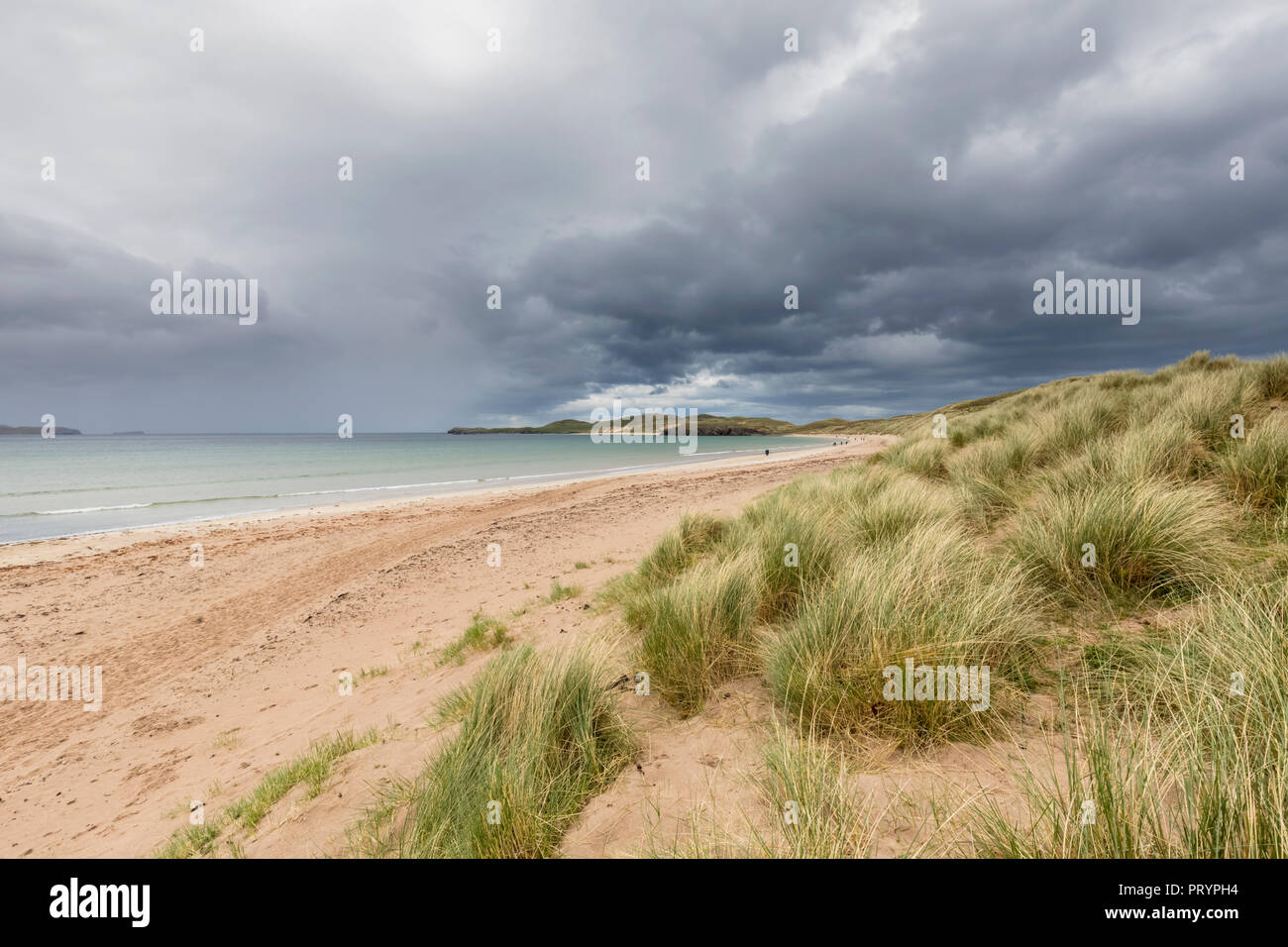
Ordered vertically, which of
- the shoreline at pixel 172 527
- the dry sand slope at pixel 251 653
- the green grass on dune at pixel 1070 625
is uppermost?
the green grass on dune at pixel 1070 625

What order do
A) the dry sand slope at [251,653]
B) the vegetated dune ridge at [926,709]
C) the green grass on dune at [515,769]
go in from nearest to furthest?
the vegetated dune ridge at [926,709]
the green grass on dune at [515,769]
the dry sand slope at [251,653]

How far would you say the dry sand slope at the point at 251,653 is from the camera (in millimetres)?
3859

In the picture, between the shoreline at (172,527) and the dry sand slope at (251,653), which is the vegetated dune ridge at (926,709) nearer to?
the dry sand slope at (251,653)

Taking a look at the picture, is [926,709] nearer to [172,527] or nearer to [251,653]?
[251,653]

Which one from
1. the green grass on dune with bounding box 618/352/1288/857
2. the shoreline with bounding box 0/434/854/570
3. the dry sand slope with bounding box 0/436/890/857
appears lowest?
the dry sand slope with bounding box 0/436/890/857

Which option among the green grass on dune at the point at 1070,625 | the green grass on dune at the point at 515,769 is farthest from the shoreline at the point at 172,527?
the green grass on dune at the point at 1070,625

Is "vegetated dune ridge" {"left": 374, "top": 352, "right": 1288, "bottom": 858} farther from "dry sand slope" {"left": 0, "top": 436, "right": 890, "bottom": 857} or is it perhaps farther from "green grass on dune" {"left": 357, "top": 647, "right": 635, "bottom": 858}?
"dry sand slope" {"left": 0, "top": 436, "right": 890, "bottom": 857}

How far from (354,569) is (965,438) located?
16127 millimetres

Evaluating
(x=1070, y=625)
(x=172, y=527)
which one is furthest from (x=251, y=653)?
(x=172, y=527)

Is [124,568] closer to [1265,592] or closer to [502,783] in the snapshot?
[502,783]

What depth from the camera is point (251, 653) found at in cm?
746

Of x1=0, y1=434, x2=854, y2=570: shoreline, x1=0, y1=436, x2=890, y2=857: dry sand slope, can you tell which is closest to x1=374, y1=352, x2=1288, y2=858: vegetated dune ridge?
x1=0, y1=436, x2=890, y2=857: dry sand slope

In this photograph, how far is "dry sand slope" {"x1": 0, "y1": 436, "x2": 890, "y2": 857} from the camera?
3859 mm
